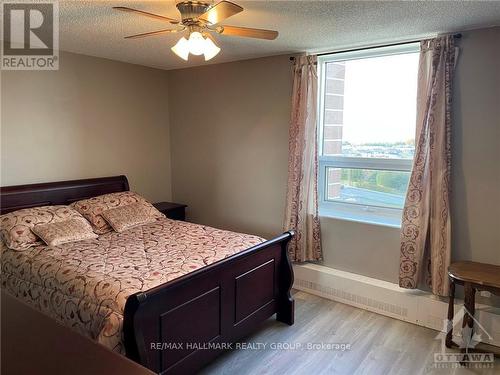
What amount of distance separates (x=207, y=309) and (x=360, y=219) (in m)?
1.78

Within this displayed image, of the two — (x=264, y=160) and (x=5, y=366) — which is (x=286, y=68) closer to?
(x=264, y=160)

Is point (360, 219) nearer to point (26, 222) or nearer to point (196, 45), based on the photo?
point (196, 45)

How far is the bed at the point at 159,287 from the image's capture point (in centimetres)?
193

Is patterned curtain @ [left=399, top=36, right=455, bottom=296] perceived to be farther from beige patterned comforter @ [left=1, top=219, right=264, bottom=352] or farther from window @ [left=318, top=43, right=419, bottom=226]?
beige patterned comforter @ [left=1, top=219, right=264, bottom=352]

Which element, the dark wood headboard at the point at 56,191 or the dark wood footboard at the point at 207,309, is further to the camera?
the dark wood headboard at the point at 56,191

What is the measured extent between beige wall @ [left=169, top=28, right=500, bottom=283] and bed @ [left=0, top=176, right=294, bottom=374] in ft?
2.86

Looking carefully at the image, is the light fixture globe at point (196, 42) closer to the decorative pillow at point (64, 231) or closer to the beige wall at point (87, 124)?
the decorative pillow at point (64, 231)

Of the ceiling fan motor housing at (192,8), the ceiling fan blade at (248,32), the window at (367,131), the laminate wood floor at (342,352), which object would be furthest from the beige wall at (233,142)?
the ceiling fan motor housing at (192,8)

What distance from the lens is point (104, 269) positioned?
7.61ft

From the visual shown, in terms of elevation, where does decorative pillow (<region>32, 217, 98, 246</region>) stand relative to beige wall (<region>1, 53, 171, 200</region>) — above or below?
below

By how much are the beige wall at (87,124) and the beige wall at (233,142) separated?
29cm

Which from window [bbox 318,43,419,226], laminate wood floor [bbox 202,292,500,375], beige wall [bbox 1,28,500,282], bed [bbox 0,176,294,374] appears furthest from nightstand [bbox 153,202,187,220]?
laminate wood floor [bbox 202,292,500,375]

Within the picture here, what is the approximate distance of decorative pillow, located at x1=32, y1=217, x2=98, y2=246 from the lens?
283 centimetres

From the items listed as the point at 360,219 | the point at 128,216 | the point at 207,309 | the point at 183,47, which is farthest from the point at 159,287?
the point at 360,219
